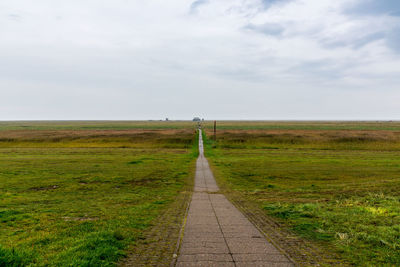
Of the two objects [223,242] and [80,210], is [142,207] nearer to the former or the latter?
[80,210]

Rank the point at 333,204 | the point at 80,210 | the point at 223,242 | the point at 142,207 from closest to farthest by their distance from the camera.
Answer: the point at 223,242 → the point at 80,210 → the point at 142,207 → the point at 333,204

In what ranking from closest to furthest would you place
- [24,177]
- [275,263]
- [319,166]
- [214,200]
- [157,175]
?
[275,263]
[214,200]
[24,177]
[157,175]
[319,166]

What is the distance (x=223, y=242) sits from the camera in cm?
754

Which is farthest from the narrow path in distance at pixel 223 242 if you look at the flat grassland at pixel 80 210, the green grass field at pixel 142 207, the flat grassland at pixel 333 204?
the flat grassland at pixel 333 204

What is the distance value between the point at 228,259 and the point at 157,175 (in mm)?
16339

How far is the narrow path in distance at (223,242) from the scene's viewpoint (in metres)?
6.30

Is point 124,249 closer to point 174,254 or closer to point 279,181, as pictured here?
point 174,254

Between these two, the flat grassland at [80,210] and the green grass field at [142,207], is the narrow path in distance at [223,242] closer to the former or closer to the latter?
the flat grassland at [80,210]

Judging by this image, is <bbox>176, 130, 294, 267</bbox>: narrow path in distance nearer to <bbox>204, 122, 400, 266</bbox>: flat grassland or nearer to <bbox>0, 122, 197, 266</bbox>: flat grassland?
<bbox>0, 122, 197, 266</bbox>: flat grassland

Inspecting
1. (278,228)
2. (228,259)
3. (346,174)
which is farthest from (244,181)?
(228,259)

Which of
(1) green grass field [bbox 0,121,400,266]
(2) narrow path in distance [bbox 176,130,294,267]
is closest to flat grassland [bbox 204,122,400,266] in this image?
(1) green grass field [bbox 0,121,400,266]

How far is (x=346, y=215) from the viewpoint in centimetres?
1021

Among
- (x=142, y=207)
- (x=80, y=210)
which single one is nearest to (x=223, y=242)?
(x=142, y=207)

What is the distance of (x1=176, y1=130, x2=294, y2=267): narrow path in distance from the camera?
20.7 ft
